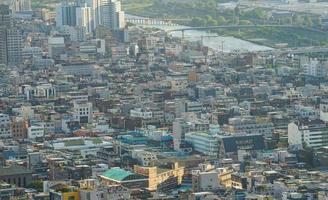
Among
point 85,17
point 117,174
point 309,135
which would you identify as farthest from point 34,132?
point 85,17

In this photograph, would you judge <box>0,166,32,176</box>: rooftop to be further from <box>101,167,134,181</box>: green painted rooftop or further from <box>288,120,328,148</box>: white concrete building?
<box>288,120,328,148</box>: white concrete building

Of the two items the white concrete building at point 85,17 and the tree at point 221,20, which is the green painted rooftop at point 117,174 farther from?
the tree at point 221,20

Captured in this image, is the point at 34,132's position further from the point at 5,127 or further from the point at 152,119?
the point at 152,119

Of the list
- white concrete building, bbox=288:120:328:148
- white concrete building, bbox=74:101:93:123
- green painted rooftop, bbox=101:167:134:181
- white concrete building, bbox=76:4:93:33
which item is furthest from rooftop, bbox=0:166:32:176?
white concrete building, bbox=76:4:93:33

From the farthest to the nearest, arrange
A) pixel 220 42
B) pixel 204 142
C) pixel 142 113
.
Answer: pixel 220 42, pixel 142 113, pixel 204 142

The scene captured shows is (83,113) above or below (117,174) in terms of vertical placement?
below

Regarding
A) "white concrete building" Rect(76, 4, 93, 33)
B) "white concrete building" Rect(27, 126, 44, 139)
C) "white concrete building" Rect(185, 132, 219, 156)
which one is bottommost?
"white concrete building" Rect(27, 126, 44, 139)

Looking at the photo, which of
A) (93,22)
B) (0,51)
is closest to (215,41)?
(93,22)
